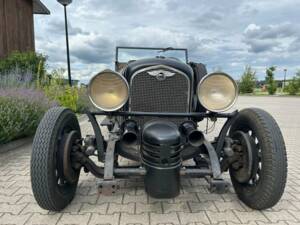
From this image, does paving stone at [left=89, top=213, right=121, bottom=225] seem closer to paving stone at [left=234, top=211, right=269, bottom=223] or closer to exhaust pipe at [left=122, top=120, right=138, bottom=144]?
exhaust pipe at [left=122, top=120, right=138, bottom=144]

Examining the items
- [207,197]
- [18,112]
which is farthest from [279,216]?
[18,112]

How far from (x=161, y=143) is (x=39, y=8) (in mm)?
14948

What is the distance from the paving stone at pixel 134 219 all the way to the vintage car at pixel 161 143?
0.33 m

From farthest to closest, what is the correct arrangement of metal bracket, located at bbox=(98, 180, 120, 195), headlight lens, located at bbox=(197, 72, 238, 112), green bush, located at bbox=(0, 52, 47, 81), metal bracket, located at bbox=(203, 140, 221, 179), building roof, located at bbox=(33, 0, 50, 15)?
building roof, located at bbox=(33, 0, 50, 15) → green bush, located at bbox=(0, 52, 47, 81) → headlight lens, located at bbox=(197, 72, 238, 112) → metal bracket, located at bbox=(203, 140, 221, 179) → metal bracket, located at bbox=(98, 180, 120, 195)

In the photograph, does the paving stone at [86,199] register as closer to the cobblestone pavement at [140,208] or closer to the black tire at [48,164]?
the cobblestone pavement at [140,208]

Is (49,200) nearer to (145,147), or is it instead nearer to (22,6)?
(145,147)

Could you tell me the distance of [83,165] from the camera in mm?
2762

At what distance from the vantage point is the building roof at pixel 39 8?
14284 millimetres

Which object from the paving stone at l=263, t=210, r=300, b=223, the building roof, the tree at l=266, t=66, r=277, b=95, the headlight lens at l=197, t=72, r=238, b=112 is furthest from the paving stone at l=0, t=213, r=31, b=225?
the tree at l=266, t=66, r=277, b=95

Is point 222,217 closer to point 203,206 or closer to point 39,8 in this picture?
point 203,206

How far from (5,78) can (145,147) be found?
5.69m

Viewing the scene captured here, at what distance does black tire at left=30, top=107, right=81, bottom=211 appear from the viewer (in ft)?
8.00

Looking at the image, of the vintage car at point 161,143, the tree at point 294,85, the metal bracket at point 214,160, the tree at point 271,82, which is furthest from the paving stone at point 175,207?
the tree at point 271,82

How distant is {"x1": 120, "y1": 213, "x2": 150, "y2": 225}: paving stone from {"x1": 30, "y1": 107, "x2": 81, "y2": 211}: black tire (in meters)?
0.57
